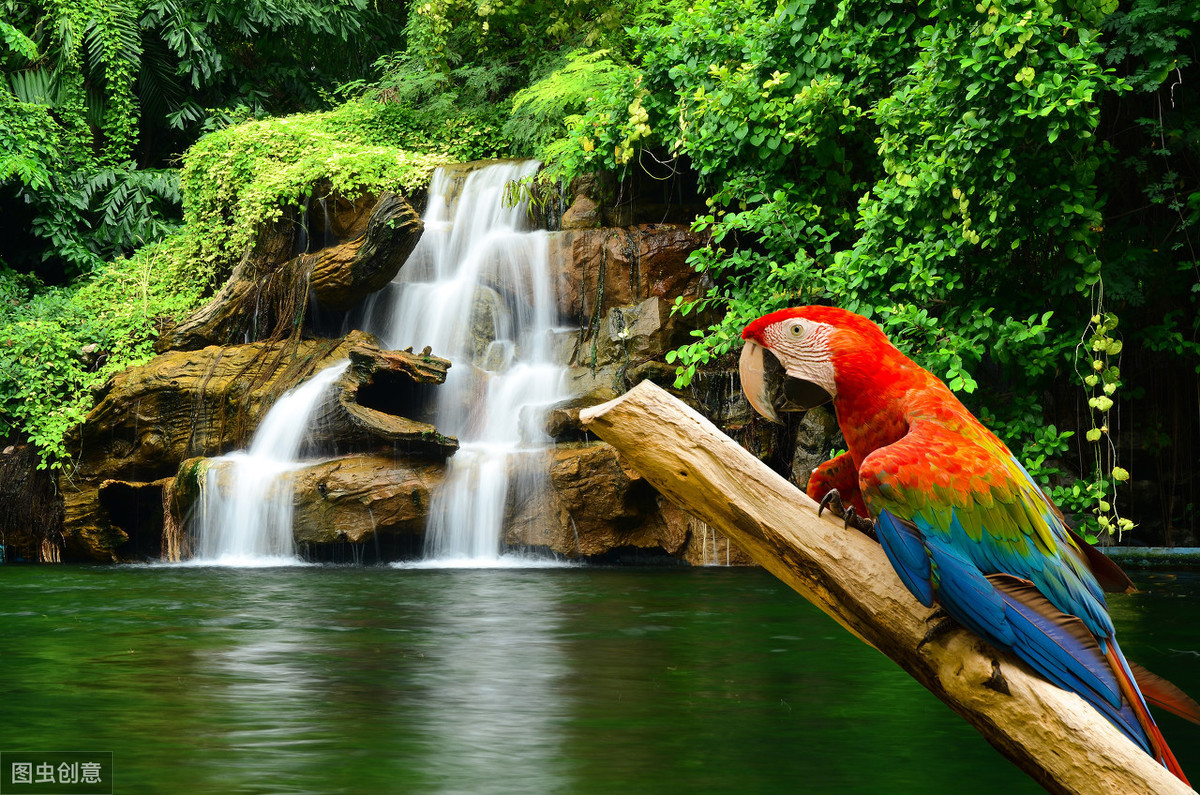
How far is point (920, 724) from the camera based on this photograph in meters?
4.67

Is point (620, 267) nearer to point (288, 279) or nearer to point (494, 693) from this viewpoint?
point (288, 279)

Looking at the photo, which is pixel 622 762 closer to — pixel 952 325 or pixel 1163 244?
pixel 952 325

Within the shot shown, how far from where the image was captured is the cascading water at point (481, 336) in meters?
10.8

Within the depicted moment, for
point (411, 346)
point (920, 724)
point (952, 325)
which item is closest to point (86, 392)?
point (411, 346)

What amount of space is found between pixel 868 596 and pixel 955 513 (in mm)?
256

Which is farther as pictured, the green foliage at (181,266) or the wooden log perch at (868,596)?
the green foliage at (181,266)

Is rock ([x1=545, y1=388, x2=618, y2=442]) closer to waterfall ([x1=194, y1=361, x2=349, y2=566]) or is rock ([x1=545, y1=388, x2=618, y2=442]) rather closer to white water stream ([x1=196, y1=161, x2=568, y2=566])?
white water stream ([x1=196, y1=161, x2=568, y2=566])

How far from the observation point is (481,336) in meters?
13.0

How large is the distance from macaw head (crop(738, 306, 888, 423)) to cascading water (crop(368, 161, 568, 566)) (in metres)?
8.21

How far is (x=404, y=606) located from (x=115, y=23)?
14.5 metres

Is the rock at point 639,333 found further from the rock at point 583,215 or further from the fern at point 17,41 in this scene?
the fern at point 17,41

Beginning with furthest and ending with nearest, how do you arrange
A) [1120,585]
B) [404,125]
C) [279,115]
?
[279,115] < [404,125] < [1120,585]

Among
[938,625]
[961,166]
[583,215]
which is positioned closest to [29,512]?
[583,215]

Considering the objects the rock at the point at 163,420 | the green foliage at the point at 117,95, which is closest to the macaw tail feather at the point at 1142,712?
the rock at the point at 163,420
